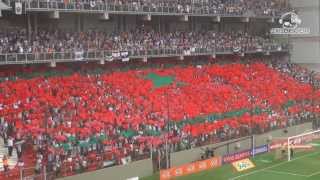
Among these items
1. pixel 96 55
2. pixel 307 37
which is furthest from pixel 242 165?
pixel 307 37

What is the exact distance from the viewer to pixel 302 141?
41.0 metres

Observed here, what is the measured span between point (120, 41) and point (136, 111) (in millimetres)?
7520

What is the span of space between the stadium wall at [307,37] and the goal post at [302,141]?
17750 mm

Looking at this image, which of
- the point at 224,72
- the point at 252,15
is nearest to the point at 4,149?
the point at 224,72

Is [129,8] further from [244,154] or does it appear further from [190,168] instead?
[190,168]

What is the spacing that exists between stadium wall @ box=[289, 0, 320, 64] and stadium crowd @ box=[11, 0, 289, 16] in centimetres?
→ 166

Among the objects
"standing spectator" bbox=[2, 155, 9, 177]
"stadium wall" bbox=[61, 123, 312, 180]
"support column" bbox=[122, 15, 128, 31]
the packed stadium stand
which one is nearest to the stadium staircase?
the packed stadium stand

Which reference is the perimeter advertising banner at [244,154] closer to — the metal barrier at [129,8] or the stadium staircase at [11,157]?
the stadium staircase at [11,157]

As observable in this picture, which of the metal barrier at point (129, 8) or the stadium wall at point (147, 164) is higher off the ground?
the metal barrier at point (129, 8)

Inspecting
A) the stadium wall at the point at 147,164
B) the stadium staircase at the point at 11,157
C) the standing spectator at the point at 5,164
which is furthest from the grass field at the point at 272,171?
the standing spectator at the point at 5,164

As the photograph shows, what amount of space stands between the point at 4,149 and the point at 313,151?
2101cm

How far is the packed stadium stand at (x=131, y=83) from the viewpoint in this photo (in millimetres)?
31844

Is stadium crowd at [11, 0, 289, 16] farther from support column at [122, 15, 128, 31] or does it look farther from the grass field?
the grass field

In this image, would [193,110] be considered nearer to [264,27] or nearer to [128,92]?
[128,92]
